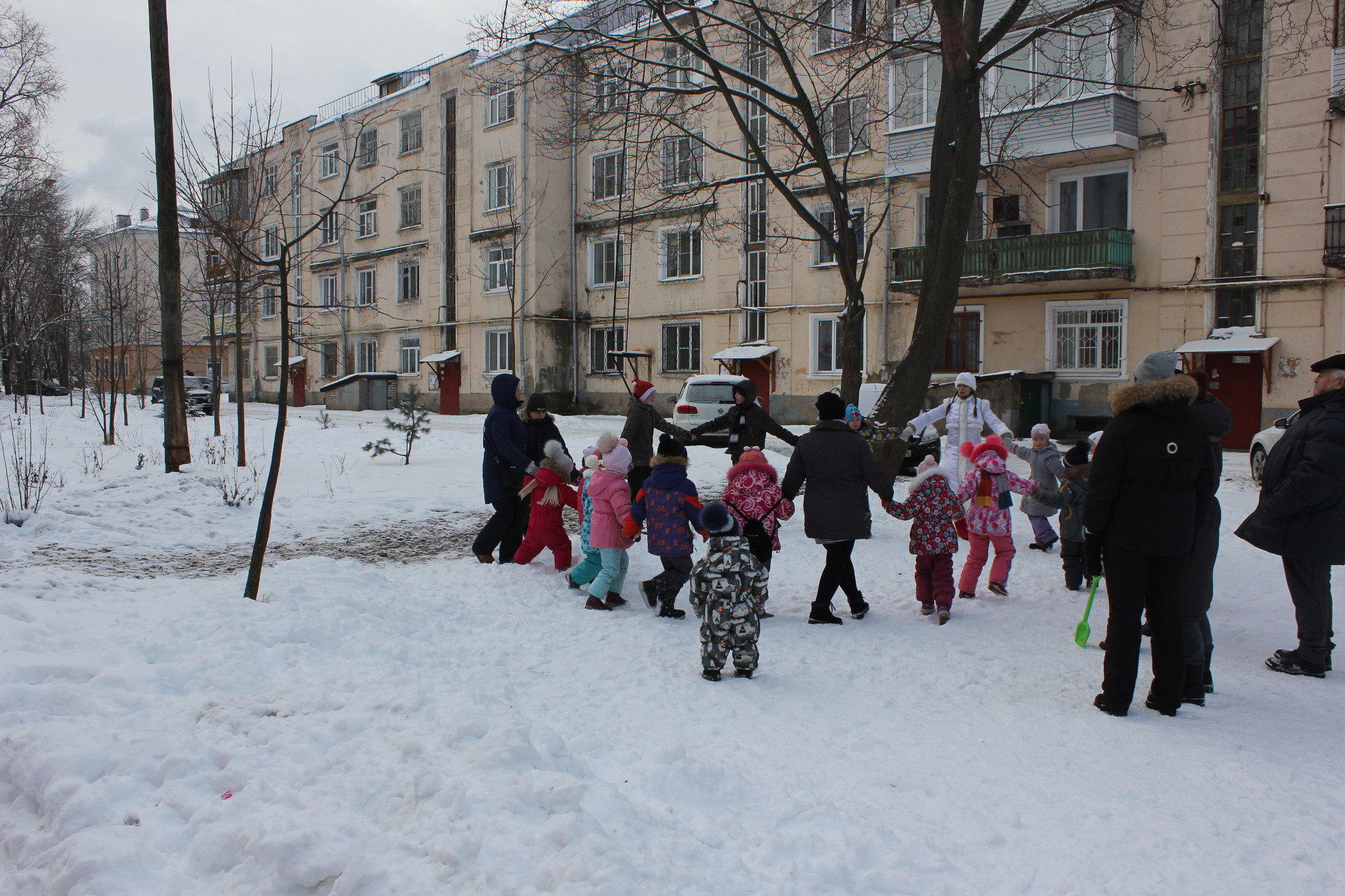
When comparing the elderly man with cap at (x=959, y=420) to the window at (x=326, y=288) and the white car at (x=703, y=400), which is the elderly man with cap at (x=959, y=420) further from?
the window at (x=326, y=288)

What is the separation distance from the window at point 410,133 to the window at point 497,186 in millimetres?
4777

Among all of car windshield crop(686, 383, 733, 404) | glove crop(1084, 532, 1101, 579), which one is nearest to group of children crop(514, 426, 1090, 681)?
glove crop(1084, 532, 1101, 579)

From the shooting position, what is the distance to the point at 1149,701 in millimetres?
4418

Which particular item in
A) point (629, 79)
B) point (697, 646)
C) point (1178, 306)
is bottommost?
point (697, 646)

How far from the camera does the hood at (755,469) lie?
21.2 feet

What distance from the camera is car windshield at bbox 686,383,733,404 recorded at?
19.4 metres

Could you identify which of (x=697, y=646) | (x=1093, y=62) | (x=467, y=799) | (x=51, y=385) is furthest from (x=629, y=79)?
(x=51, y=385)

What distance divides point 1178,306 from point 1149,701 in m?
18.5

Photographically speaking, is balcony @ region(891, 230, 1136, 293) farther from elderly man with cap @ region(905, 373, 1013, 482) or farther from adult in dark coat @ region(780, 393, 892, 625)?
adult in dark coat @ region(780, 393, 892, 625)

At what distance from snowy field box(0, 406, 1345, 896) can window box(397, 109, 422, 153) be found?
31.5 metres

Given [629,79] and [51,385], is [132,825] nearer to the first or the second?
[629,79]

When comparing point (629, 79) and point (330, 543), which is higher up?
point (629, 79)


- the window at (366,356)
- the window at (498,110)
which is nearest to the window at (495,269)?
the window at (498,110)

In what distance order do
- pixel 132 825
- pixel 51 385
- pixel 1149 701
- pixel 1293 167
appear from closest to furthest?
pixel 132 825 < pixel 1149 701 < pixel 1293 167 < pixel 51 385
